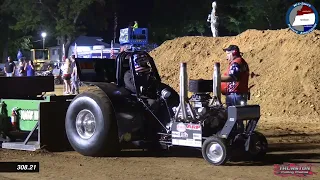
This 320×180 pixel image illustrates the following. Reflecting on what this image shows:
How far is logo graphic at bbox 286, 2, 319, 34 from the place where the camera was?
15.0 m

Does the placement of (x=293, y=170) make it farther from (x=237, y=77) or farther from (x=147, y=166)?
(x=147, y=166)

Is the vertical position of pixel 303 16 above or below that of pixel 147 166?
above

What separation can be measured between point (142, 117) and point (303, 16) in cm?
806

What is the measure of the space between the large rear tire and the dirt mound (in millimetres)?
8426

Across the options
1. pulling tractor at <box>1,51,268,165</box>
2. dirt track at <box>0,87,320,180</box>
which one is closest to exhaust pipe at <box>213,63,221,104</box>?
pulling tractor at <box>1,51,268,165</box>

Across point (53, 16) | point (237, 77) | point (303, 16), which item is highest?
point (53, 16)

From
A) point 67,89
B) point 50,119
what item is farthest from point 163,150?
point 67,89

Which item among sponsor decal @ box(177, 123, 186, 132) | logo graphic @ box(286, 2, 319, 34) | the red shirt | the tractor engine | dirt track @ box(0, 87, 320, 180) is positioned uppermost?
A: logo graphic @ box(286, 2, 319, 34)

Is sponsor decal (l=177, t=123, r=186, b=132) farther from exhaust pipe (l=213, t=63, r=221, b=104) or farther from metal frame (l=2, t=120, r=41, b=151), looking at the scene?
metal frame (l=2, t=120, r=41, b=151)

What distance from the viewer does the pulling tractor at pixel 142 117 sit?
8.24 m

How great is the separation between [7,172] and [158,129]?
2527 mm

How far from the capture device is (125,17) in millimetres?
61188

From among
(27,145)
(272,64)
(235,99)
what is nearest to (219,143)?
(235,99)

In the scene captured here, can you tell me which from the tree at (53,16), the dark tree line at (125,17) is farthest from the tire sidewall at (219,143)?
the tree at (53,16)
